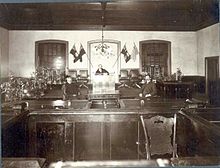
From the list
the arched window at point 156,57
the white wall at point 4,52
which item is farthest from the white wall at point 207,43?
the white wall at point 4,52

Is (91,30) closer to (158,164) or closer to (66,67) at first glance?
(66,67)

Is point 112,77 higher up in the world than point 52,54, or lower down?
lower down

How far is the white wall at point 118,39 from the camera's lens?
9.42 ft

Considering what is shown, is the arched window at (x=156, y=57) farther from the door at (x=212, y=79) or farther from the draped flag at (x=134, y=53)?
the door at (x=212, y=79)

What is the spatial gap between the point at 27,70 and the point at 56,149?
72 cm

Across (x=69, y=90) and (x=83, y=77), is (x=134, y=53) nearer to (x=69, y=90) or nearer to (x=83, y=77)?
(x=83, y=77)

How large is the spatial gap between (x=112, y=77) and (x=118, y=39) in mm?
340

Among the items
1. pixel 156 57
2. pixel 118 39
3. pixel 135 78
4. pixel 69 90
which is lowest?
pixel 69 90

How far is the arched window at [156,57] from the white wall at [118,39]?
0.15 feet

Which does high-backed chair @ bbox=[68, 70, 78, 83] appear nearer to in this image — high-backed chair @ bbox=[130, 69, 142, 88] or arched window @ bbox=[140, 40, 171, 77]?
high-backed chair @ bbox=[130, 69, 142, 88]

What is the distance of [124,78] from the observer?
302 centimetres

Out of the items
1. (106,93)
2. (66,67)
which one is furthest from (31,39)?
(106,93)

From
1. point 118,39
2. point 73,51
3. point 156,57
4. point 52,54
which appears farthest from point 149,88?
point 52,54

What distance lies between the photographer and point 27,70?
297 cm
